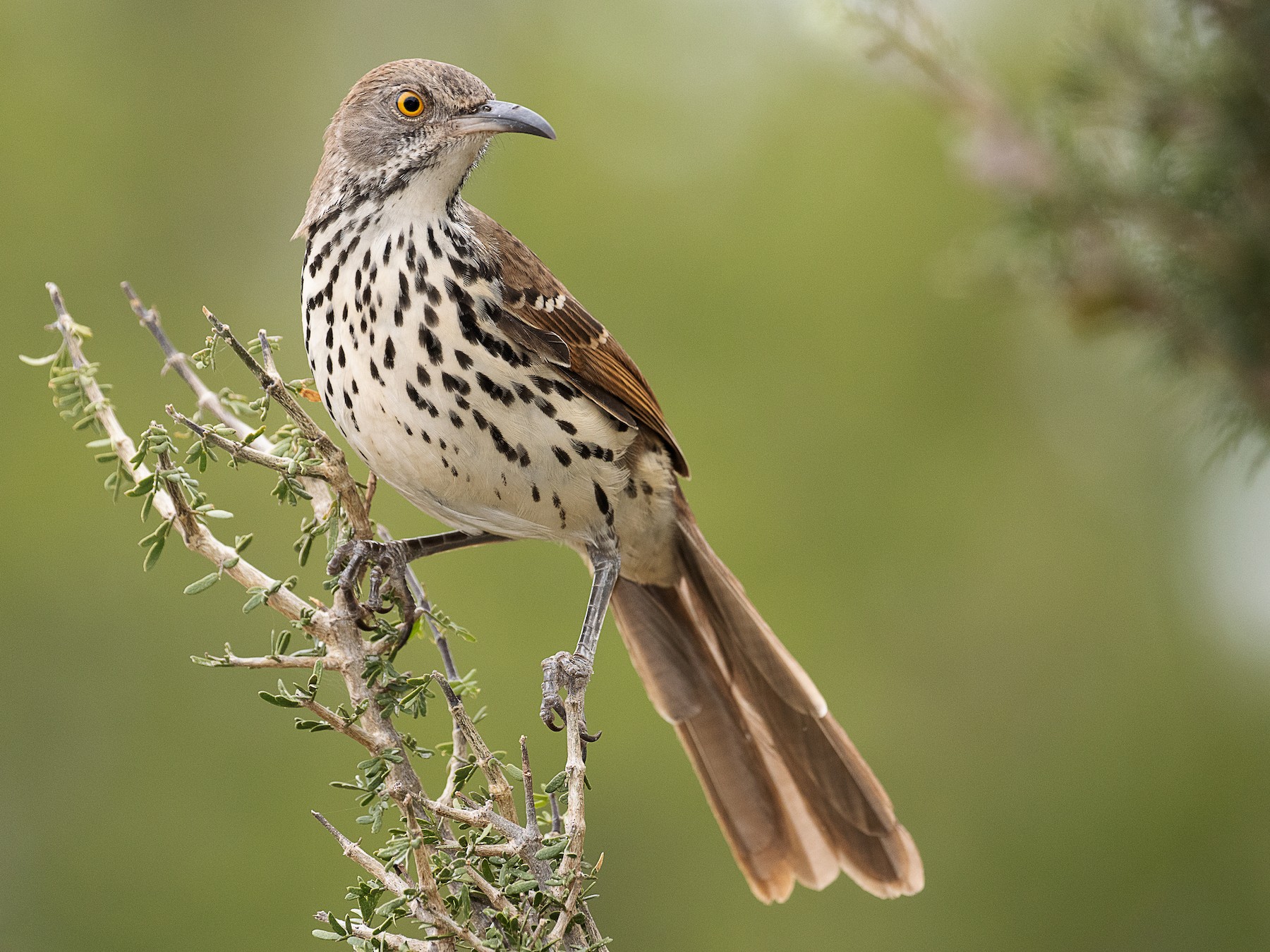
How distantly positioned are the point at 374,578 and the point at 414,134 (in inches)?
47.1

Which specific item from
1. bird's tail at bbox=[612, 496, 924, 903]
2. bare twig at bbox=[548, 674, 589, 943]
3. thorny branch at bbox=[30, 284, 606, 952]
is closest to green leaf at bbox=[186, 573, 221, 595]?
thorny branch at bbox=[30, 284, 606, 952]

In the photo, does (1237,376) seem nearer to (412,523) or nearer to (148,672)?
(412,523)

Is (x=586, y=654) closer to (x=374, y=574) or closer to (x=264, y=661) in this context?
(x=374, y=574)

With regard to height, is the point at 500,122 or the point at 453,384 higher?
the point at 500,122

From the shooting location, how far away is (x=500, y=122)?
2.98m

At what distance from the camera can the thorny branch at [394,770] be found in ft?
5.29

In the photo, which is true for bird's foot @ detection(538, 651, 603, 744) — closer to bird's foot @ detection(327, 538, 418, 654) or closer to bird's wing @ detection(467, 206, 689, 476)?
bird's foot @ detection(327, 538, 418, 654)

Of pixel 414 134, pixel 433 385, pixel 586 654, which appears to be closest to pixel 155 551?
pixel 433 385

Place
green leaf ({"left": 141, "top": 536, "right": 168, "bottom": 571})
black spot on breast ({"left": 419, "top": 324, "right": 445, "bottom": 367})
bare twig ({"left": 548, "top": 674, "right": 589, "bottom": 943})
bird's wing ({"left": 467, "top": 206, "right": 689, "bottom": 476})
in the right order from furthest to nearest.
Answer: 1. bird's wing ({"left": 467, "top": 206, "right": 689, "bottom": 476})
2. black spot on breast ({"left": 419, "top": 324, "right": 445, "bottom": 367})
3. green leaf ({"left": 141, "top": 536, "right": 168, "bottom": 571})
4. bare twig ({"left": 548, "top": 674, "right": 589, "bottom": 943})

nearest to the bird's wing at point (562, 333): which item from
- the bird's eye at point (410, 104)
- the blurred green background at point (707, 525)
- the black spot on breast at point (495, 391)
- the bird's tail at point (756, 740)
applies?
the black spot on breast at point (495, 391)

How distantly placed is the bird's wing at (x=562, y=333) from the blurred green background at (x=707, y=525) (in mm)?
2356

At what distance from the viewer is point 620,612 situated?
3395 millimetres

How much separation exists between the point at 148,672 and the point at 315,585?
3.63ft

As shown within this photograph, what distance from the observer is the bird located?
8.90 ft
